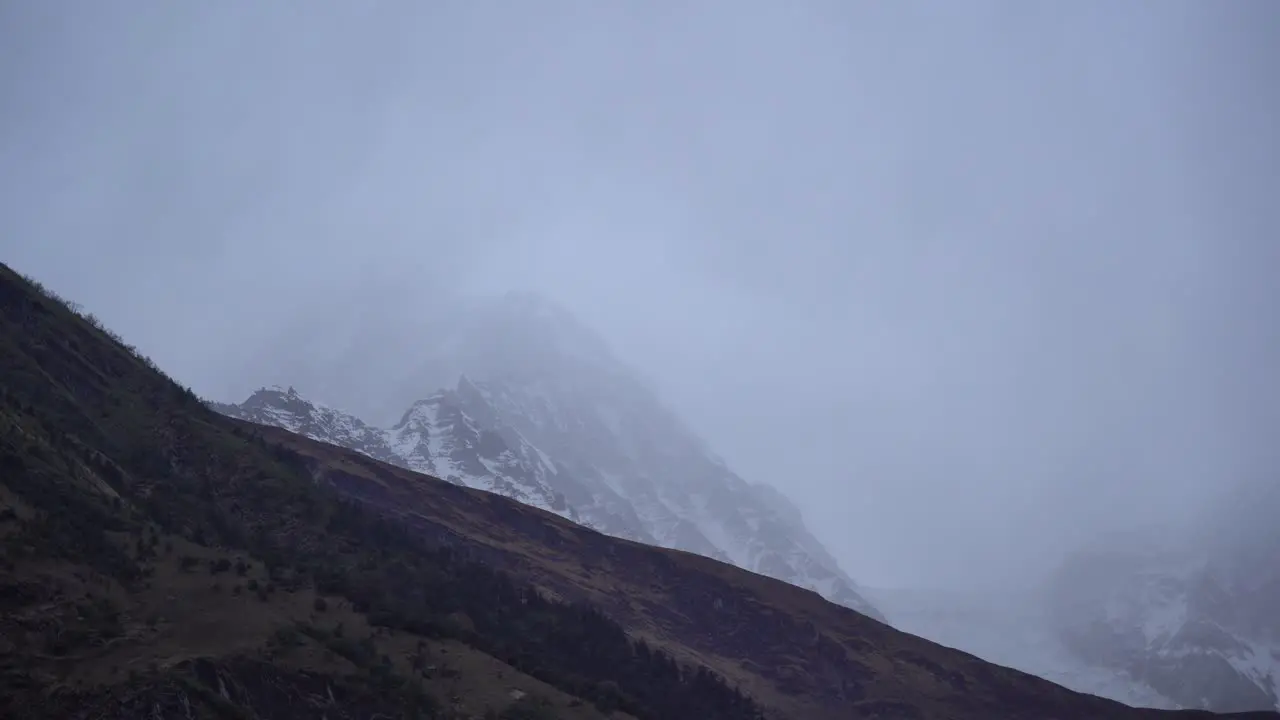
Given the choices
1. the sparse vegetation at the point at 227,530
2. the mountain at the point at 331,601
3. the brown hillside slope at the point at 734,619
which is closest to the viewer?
the mountain at the point at 331,601

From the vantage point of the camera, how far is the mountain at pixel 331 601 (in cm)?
3625

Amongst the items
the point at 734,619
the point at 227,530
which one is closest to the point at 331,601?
the point at 227,530

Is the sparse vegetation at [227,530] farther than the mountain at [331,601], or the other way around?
the sparse vegetation at [227,530]

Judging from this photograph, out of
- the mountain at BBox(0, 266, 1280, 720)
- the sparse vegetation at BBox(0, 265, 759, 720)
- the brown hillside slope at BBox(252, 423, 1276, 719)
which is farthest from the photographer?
the brown hillside slope at BBox(252, 423, 1276, 719)

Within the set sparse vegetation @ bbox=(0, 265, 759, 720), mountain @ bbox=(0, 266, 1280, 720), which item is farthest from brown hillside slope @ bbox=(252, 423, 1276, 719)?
sparse vegetation @ bbox=(0, 265, 759, 720)

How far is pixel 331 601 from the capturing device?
4678cm

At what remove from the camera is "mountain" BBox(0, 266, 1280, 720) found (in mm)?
36250

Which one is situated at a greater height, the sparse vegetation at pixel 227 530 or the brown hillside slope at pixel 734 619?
the brown hillside slope at pixel 734 619

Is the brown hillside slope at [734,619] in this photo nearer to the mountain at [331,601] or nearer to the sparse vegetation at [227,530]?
the mountain at [331,601]

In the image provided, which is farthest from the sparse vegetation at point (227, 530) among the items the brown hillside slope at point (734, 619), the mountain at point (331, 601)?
the brown hillside slope at point (734, 619)

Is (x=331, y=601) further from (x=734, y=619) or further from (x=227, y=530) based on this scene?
(x=734, y=619)

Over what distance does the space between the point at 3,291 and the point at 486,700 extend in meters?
43.4

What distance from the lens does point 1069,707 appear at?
83688 millimetres

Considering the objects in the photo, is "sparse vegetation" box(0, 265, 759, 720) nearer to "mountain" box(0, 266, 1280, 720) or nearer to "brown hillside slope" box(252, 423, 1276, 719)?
"mountain" box(0, 266, 1280, 720)
